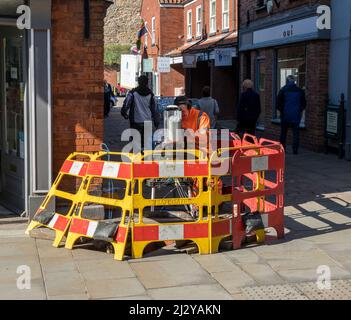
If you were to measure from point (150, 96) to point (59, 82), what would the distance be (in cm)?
309

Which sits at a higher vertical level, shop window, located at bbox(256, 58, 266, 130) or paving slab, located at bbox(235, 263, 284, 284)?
shop window, located at bbox(256, 58, 266, 130)

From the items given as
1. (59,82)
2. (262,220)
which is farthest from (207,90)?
(262,220)

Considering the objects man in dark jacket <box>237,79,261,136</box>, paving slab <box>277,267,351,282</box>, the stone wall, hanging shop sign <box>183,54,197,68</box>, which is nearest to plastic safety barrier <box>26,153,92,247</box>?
paving slab <box>277,267,351,282</box>

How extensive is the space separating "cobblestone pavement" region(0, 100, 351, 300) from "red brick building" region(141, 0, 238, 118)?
12.1 m

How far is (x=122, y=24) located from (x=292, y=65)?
5036 centimetres

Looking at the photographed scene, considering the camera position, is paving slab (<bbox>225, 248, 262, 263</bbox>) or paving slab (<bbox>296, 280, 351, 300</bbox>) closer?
paving slab (<bbox>296, 280, 351, 300</bbox>)

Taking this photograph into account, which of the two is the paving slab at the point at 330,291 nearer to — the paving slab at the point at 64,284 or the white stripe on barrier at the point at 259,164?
the white stripe on barrier at the point at 259,164

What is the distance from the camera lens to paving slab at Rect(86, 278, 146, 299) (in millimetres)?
5594

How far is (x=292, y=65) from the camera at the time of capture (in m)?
17.5

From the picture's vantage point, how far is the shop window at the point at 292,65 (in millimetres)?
16766

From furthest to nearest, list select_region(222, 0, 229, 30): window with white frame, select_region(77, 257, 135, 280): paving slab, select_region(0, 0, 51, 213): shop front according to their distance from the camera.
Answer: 1. select_region(222, 0, 229, 30): window with white frame
2. select_region(0, 0, 51, 213): shop front
3. select_region(77, 257, 135, 280): paving slab

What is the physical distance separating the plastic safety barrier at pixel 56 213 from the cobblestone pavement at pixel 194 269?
19 cm

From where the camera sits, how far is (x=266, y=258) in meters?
6.76

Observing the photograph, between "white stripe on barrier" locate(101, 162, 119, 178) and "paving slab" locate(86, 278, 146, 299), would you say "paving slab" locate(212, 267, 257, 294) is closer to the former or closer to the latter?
"paving slab" locate(86, 278, 146, 299)
